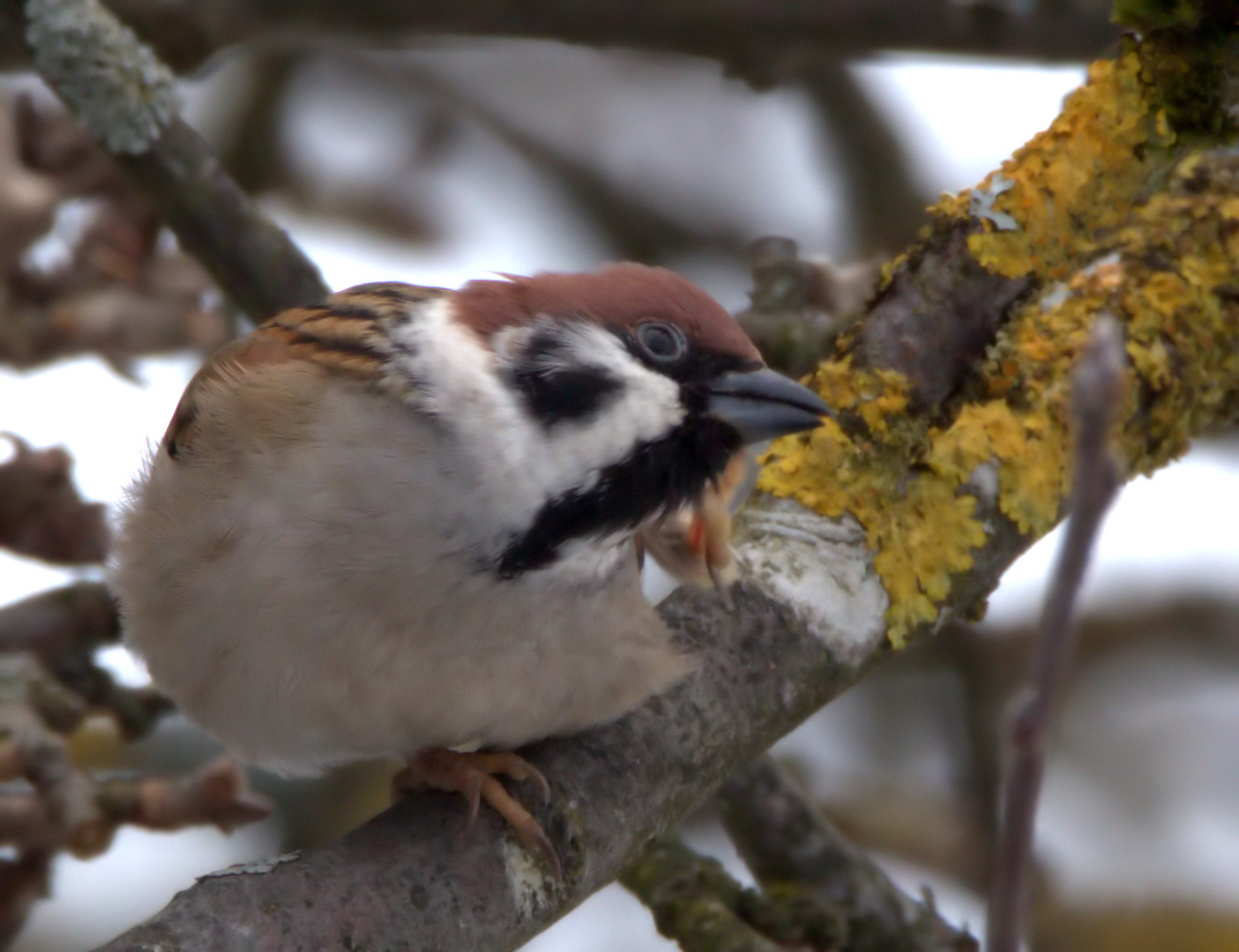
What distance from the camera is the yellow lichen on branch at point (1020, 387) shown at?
2705 mm

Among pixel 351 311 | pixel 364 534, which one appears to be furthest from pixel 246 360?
pixel 364 534

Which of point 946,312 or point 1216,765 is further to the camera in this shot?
point 1216,765

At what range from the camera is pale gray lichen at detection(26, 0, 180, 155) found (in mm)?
3164

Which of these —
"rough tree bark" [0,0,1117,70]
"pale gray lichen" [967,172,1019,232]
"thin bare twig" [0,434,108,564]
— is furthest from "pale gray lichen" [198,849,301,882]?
"rough tree bark" [0,0,1117,70]

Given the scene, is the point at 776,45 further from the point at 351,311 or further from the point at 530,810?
the point at 530,810

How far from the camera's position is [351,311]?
288 cm

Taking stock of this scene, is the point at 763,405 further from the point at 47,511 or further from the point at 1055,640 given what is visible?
the point at 47,511

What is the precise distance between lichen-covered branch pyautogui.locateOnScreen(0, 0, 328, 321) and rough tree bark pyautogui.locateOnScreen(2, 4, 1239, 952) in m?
1.37

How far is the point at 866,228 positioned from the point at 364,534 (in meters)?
3.30

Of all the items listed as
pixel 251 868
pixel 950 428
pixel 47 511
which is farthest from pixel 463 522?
pixel 47 511

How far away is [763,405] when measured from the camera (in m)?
2.54

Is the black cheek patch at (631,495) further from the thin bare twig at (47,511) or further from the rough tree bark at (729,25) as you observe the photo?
the rough tree bark at (729,25)

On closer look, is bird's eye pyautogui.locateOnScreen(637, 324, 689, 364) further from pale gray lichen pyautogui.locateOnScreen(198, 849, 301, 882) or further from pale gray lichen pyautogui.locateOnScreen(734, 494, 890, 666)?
pale gray lichen pyautogui.locateOnScreen(198, 849, 301, 882)

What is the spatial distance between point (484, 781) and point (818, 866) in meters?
1.10
